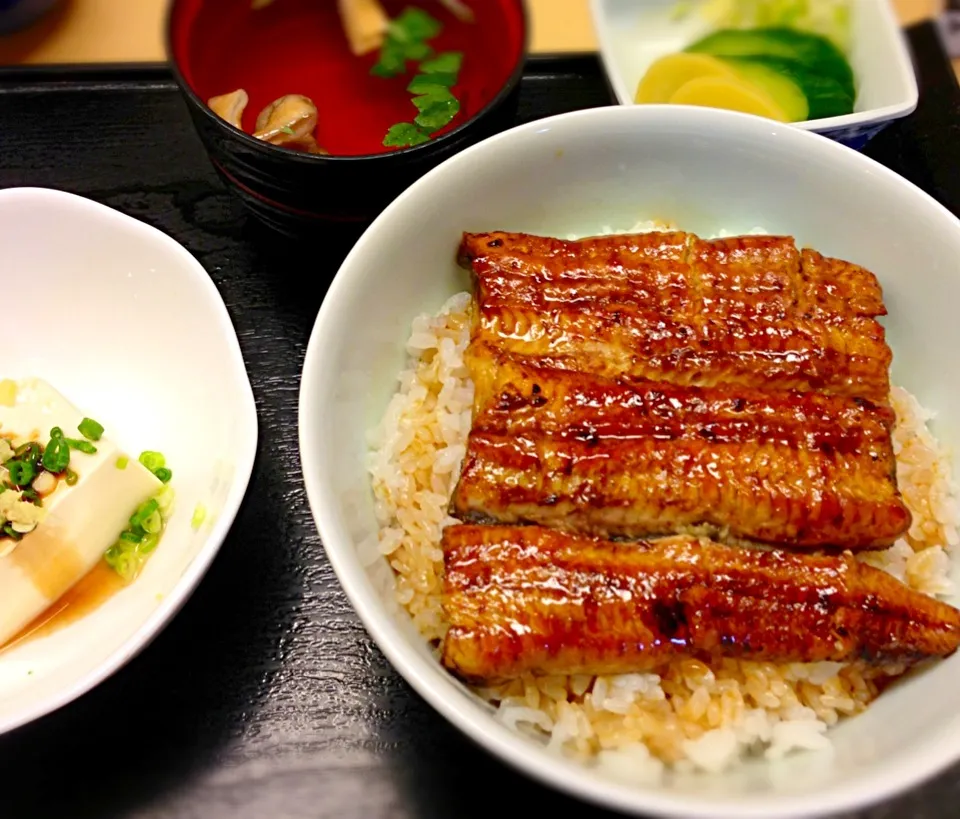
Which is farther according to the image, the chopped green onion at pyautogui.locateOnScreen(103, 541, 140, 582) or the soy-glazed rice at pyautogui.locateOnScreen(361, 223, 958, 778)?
the chopped green onion at pyautogui.locateOnScreen(103, 541, 140, 582)

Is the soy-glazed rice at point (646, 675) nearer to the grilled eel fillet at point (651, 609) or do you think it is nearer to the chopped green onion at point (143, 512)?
the grilled eel fillet at point (651, 609)

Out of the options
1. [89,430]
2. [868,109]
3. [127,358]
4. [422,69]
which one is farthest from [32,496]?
[868,109]

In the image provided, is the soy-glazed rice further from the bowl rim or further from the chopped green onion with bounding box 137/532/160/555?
the bowl rim

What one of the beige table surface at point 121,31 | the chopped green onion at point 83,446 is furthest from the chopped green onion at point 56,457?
the beige table surface at point 121,31

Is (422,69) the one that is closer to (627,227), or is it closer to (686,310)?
(627,227)

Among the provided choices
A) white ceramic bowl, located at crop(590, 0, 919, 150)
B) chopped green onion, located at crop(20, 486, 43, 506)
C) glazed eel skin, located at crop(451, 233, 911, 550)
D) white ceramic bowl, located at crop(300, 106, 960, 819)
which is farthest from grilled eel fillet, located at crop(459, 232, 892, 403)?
chopped green onion, located at crop(20, 486, 43, 506)

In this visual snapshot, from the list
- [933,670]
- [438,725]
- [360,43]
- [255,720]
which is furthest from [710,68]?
[255,720]
